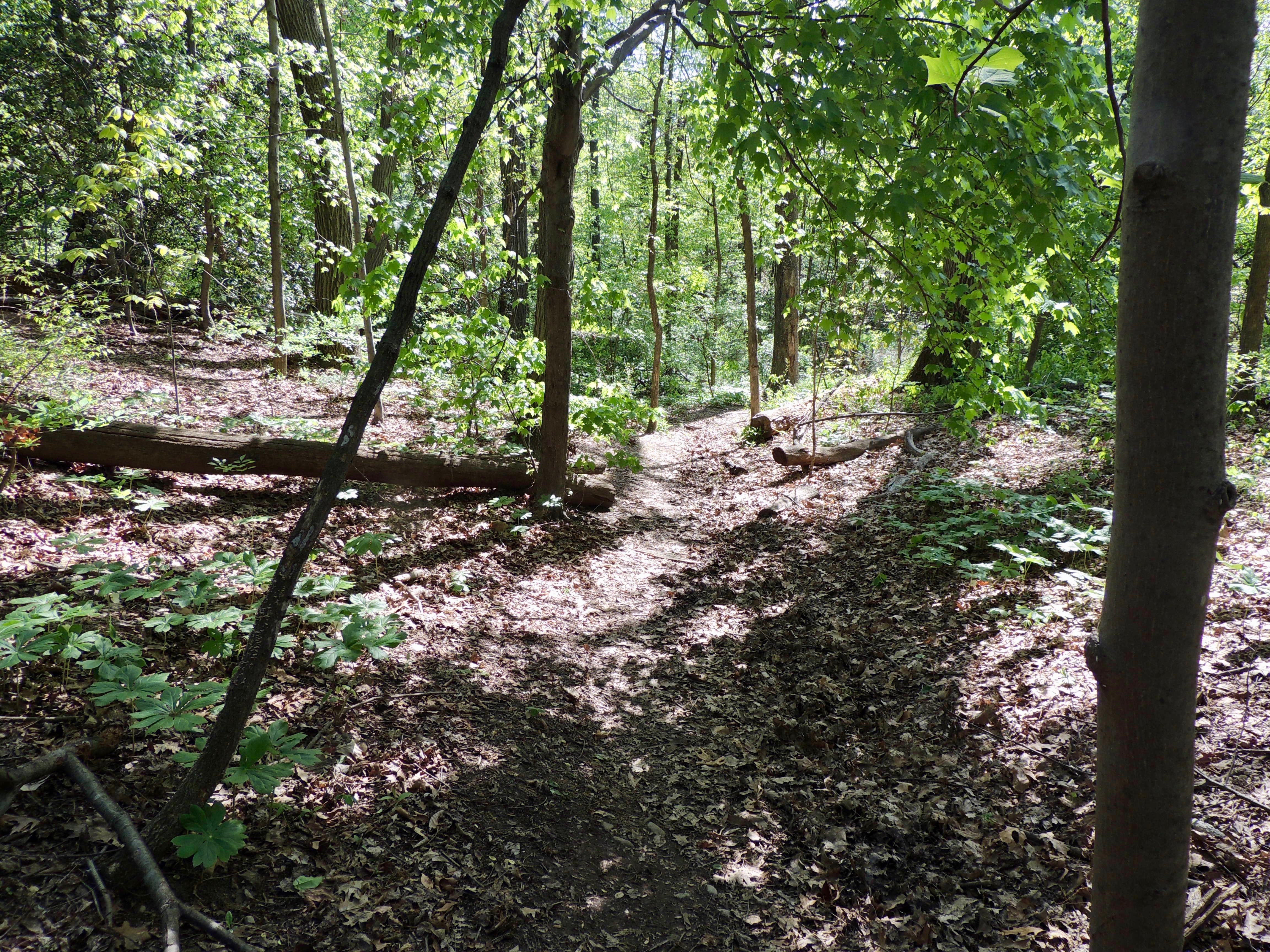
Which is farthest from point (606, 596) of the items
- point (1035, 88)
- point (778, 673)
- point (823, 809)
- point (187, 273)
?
point (187, 273)

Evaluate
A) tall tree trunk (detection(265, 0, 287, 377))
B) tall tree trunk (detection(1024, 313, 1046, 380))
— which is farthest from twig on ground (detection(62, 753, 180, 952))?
tall tree trunk (detection(1024, 313, 1046, 380))

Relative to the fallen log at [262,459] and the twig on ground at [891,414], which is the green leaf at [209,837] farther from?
the twig on ground at [891,414]

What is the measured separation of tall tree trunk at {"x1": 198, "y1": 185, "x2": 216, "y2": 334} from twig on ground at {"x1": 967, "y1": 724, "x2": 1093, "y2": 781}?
11216mm

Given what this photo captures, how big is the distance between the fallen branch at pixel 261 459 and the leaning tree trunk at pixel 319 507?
2631mm

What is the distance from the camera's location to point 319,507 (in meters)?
2.30

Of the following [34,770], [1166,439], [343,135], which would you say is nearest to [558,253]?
[343,135]

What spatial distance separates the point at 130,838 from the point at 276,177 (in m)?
9.75

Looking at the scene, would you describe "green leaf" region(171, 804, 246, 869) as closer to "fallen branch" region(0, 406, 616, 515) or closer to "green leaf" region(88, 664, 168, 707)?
"green leaf" region(88, 664, 168, 707)

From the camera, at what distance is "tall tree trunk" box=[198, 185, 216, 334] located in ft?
34.1

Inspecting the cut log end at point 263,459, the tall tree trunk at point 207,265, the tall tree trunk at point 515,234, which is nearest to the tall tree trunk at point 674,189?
the tall tree trunk at point 515,234

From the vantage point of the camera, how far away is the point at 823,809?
329cm

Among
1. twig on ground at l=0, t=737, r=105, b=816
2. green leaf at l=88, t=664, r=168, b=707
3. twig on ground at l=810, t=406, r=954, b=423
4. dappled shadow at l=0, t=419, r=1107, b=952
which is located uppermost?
twig on ground at l=810, t=406, r=954, b=423

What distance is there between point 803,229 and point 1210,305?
22.0 ft

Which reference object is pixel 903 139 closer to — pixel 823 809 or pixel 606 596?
pixel 823 809
